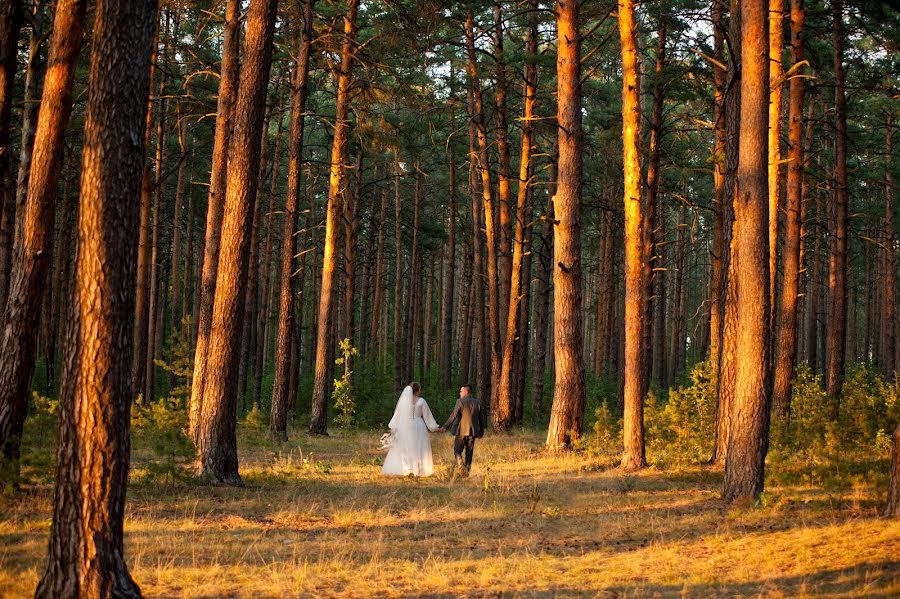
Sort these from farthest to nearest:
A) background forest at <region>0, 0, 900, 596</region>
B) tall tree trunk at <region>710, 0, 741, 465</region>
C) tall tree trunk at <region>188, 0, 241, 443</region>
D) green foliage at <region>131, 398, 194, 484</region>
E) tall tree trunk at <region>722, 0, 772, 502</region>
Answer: tall tree trunk at <region>188, 0, 241, 443</region>, tall tree trunk at <region>710, 0, 741, 465</region>, green foliage at <region>131, 398, 194, 484</region>, tall tree trunk at <region>722, 0, 772, 502</region>, background forest at <region>0, 0, 900, 596</region>

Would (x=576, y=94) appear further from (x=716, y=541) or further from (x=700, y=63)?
(x=716, y=541)

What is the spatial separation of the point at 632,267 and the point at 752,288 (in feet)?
13.6

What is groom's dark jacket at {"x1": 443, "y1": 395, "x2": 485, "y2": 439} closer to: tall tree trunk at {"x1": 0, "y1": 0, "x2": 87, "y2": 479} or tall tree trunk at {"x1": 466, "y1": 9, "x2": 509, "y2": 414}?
tall tree trunk at {"x1": 0, "y1": 0, "x2": 87, "y2": 479}

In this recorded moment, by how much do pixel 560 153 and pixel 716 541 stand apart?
9.86 metres

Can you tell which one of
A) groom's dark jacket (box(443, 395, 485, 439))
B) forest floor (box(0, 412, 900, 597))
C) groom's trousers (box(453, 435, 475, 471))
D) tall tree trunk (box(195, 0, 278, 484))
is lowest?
forest floor (box(0, 412, 900, 597))

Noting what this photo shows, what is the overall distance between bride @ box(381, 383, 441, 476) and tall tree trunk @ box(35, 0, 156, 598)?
9.29 meters

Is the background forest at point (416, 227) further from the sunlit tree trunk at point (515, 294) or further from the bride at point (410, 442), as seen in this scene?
the bride at point (410, 442)

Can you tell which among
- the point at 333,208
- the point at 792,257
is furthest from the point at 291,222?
the point at 792,257

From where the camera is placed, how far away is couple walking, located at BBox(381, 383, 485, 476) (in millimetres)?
15008

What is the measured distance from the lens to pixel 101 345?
602 centimetres

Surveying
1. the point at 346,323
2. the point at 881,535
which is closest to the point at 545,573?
the point at 881,535

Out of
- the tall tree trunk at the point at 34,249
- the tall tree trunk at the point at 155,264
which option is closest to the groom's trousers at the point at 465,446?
the tall tree trunk at the point at 34,249

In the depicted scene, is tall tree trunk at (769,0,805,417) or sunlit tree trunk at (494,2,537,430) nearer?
tall tree trunk at (769,0,805,417)

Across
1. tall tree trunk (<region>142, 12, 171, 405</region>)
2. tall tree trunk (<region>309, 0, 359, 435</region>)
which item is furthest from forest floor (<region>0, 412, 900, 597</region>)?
tall tree trunk (<region>142, 12, 171, 405</region>)
